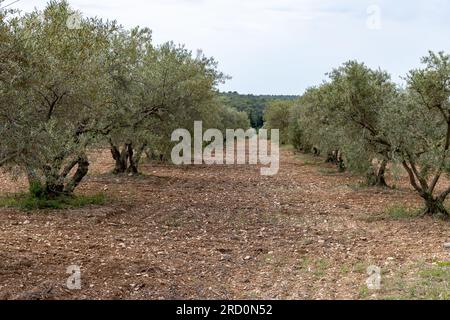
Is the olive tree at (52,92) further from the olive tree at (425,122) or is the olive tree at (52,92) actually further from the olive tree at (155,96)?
the olive tree at (425,122)

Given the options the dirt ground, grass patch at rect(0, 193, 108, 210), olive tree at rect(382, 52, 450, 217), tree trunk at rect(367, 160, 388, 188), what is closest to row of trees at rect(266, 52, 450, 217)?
olive tree at rect(382, 52, 450, 217)

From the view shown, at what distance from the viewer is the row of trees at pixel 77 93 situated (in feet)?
27.4

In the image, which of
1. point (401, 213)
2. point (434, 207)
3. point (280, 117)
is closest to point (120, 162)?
point (401, 213)

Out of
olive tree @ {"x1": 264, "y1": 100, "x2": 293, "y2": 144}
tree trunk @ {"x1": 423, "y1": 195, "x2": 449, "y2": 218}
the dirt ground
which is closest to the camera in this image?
the dirt ground

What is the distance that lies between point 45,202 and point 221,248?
6503 millimetres

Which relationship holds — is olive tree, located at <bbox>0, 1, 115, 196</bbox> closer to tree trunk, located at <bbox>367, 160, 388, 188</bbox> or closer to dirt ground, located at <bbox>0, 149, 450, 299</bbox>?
dirt ground, located at <bbox>0, 149, 450, 299</bbox>

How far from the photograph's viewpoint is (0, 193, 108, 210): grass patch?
47.9ft

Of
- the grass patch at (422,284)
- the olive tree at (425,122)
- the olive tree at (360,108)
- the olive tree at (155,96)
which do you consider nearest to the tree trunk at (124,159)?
the olive tree at (155,96)

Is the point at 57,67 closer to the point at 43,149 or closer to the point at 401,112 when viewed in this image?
the point at 43,149

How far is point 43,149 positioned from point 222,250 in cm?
433

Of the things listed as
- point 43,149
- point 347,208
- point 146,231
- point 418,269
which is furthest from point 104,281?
point 347,208

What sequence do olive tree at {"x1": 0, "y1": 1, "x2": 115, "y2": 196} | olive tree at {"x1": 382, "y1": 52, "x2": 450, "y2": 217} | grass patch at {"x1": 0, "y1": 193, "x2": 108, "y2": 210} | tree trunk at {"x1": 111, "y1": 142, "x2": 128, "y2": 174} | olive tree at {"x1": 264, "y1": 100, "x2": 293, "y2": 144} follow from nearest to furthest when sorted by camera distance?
olive tree at {"x1": 0, "y1": 1, "x2": 115, "y2": 196} → olive tree at {"x1": 382, "y1": 52, "x2": 450, "y2": 217} → grass patch at {"x1": 0, "y1": 193, "x2": 108, "y2": 210} → tree trunk at {"x1": 111, "y1": 142, "x2": 128, "y2": 174} → olive tree at {"x1": 264, "y1": 100, "x2": 293, "y2": 144}

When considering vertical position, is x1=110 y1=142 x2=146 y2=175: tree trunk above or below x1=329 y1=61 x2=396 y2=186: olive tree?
below

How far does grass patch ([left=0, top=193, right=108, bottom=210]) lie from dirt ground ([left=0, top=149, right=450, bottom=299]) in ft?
1.80
